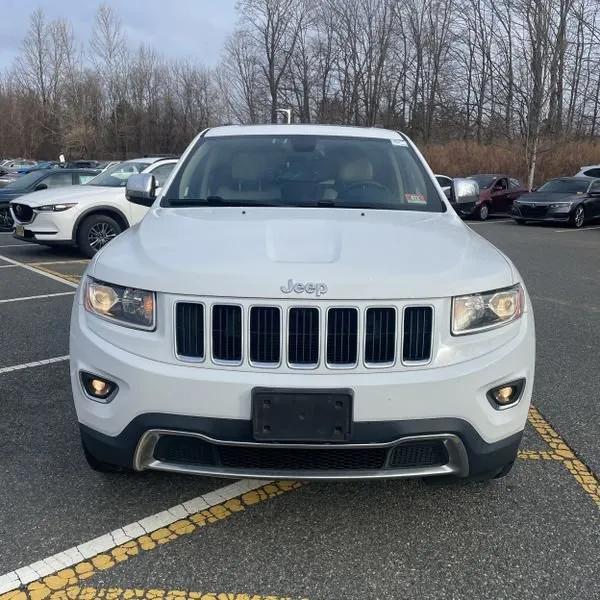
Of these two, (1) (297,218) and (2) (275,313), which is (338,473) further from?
(1) (297,218)

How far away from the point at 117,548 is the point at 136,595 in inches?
11.6

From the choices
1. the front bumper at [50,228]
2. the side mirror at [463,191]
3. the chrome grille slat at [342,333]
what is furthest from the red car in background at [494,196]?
the chrome grille slat at [342,333]

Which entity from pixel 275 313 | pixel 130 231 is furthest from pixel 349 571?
pixel 130 231

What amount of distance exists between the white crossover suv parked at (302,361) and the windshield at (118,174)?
8.61m

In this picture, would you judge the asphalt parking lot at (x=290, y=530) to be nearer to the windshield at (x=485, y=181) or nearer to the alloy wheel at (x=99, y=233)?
the alloy wheel at (x=99, y=233)

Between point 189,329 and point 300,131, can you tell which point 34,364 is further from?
point 189,329

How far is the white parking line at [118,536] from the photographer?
2309mm

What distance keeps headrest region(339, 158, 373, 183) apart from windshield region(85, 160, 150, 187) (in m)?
7.49

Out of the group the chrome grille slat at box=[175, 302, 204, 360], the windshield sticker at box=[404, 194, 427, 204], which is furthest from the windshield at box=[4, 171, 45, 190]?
the chrome grille slat at box=[175, 302, 204, 360]

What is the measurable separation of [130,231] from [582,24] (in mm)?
37304

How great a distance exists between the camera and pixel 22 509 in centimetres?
272

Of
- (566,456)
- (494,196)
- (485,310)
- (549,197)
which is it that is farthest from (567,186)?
(485,310)

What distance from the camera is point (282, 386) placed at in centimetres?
224

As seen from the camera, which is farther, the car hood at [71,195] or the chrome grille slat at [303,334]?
the car hood at [71,195]
